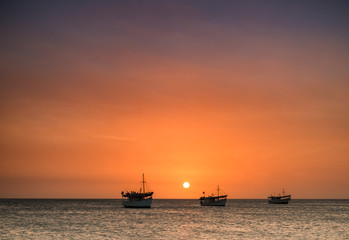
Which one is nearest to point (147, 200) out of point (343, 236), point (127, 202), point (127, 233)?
point (127, 202)

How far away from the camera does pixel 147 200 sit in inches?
A: 6545

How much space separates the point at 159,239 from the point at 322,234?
29.7 metres

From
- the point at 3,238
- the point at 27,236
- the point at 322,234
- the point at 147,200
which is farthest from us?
the point at 147,200

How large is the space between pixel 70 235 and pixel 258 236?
103 ft

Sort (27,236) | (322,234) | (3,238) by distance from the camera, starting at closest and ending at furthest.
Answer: (3,238) → (27,236) → (322,234)

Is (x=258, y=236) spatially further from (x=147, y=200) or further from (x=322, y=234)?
(x=147, y=200)

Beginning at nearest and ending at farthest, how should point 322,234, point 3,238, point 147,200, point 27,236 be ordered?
point 3,238
point 27,236
point 322,234
point 147,200

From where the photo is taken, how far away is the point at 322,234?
70000mm

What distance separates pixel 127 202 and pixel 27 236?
110534 millimetres

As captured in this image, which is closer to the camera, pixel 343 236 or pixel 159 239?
pixel 159 239

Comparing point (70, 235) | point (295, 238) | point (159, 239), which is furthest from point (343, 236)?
point (70, 235)

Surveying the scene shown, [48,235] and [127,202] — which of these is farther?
[127,202]

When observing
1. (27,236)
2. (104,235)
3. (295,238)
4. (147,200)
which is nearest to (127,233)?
(104,235)

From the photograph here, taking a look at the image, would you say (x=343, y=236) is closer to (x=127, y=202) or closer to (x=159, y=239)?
(x=159, y=239)
